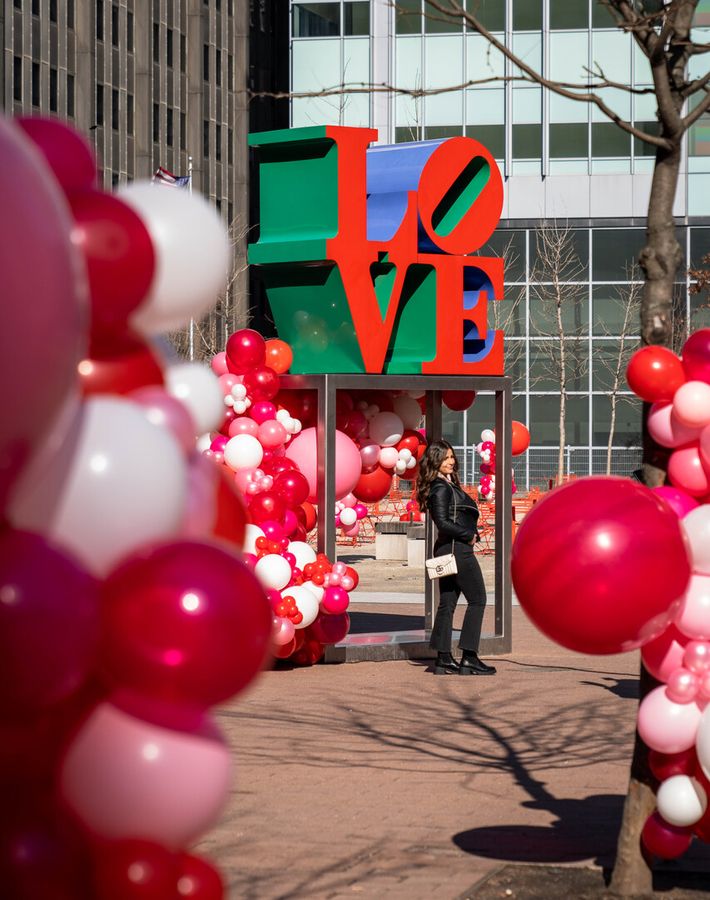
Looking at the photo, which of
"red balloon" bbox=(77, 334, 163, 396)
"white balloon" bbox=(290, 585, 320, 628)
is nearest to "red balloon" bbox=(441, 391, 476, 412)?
"white balloon" bbox=(290, 585, 320, 628)

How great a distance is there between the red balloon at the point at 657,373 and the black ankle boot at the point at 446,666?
251 inches

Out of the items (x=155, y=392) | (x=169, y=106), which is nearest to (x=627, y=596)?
(x=155, y=392)

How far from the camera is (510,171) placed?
43.8 meters

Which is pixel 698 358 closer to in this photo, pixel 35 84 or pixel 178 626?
pixel 178 626

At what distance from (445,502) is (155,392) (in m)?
9.33

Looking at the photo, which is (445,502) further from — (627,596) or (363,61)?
(363,61)

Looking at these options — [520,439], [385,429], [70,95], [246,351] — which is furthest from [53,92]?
[246,351]

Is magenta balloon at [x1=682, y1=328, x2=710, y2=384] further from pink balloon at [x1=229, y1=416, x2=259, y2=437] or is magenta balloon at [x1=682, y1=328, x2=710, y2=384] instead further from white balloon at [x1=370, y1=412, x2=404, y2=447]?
white balloon at [x1=370, y1=412, x2=404, y2=447]

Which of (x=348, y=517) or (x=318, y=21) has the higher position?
(x=318, y=21)

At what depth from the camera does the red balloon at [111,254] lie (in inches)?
124

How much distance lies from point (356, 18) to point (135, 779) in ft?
142

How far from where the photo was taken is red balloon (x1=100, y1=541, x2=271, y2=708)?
3.04 metres

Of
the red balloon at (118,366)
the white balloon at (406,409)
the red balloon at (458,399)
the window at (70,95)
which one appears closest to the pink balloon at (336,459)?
the white balloon at (406,409)

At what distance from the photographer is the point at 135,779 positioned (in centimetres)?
304
